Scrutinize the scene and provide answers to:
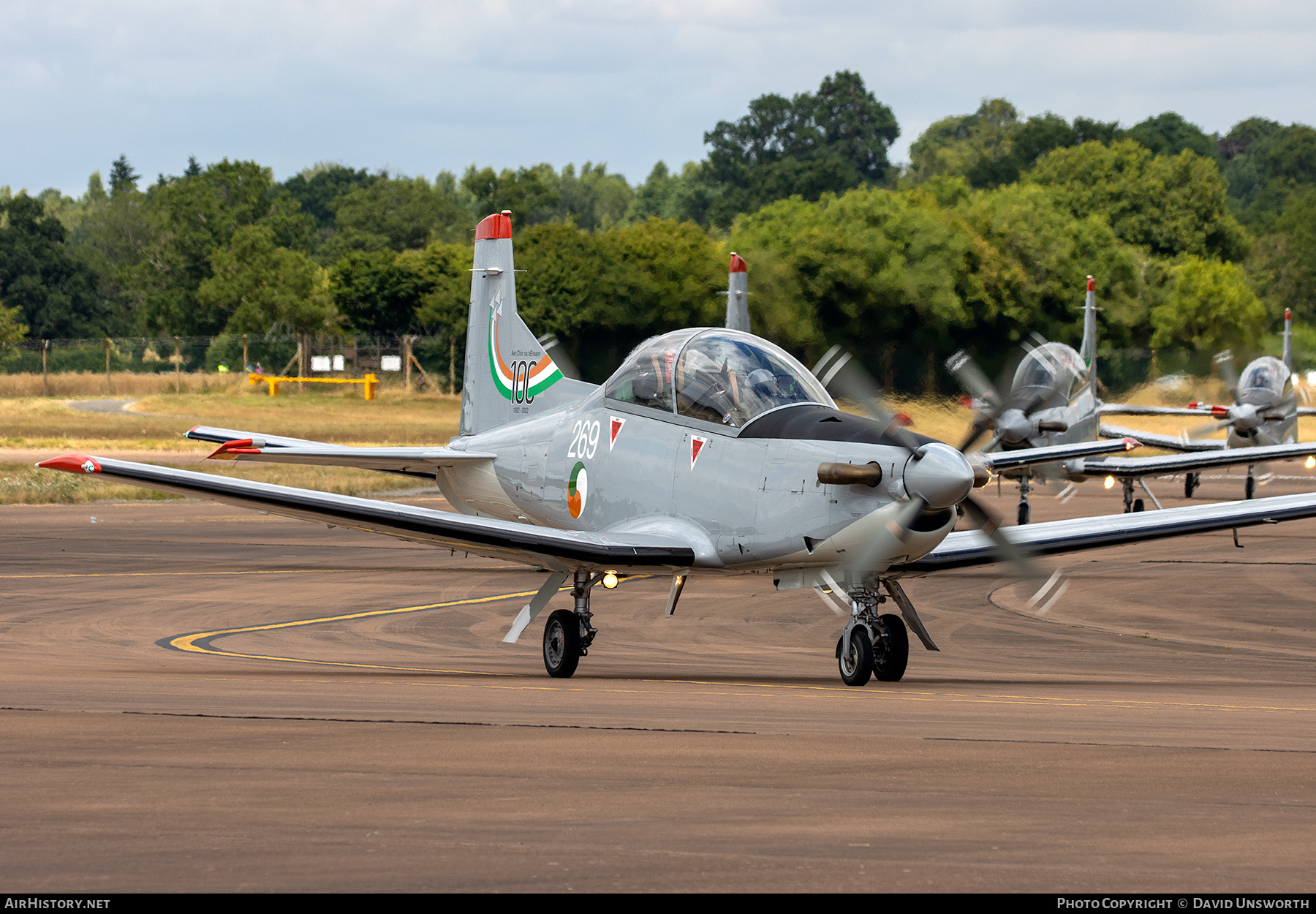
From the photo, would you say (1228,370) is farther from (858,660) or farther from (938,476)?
(938,476)

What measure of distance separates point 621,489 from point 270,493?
311 centimetres

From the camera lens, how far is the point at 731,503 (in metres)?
11.7

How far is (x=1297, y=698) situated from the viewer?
10.6 meters

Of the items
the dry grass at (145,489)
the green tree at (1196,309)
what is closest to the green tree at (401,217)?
the green tree at (1196,309)

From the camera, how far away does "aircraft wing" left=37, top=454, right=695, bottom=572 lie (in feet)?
37.6

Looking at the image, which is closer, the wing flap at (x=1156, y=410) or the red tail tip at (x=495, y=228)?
the red tail tip at (x=495, y=228)

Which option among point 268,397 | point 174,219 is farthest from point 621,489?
point 174,219

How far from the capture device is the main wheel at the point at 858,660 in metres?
11.1

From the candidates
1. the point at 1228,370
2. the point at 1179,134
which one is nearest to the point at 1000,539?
the point at 1228,370

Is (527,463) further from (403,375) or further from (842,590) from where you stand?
(403,375)

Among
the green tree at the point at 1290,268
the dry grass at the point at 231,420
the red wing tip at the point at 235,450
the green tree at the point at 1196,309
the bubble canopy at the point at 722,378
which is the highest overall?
the green tree at the point at 1290,268

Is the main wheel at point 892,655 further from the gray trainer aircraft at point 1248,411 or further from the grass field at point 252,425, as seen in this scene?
the gray trainer aircraft at point 1248,411

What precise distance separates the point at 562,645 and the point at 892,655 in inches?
109

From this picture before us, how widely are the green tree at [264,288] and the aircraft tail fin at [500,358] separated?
68.5 meters
